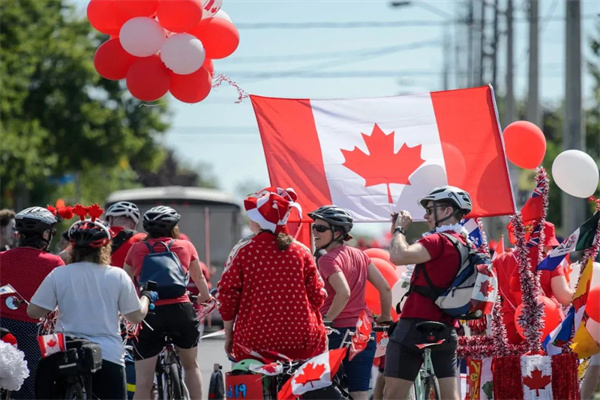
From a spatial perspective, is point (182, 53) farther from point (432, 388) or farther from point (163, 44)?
point (432, 388)

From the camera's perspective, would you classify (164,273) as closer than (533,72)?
Yes

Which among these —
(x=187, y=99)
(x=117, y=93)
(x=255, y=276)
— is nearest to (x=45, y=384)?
(x=255, y=276)

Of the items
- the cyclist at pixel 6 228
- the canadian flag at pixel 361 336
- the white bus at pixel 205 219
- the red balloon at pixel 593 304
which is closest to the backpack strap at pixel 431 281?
the canadian flag at pixel 361 336

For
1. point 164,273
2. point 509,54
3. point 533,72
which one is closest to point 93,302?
point 164,273

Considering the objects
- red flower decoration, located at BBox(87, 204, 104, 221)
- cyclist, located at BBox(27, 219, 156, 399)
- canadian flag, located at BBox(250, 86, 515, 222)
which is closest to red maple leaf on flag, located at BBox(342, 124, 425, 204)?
canadian flag, located at BBox(250, 86, 515, 222)

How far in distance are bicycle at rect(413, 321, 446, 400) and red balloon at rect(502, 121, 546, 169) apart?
2580 millimetres

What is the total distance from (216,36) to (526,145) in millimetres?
2925

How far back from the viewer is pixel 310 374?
7102mm

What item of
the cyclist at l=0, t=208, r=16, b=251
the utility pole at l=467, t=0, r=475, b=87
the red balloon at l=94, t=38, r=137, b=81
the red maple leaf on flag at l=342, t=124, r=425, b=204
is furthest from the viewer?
the utility pole at l=467, t=0, r=475, b=87

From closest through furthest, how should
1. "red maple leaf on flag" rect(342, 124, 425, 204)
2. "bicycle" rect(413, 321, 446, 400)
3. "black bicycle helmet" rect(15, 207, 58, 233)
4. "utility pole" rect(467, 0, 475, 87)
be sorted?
1. "bicycle" rect(413, 321, 446, 400)
2. "black bicycle helmet" rect(15, 207, 58, 233)
3. "red maple leaf on flag" rect(342, 124, 425, 204)
4. "utility pole" rect(467, 0, 475, 87)

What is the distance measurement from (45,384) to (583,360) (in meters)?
4.79

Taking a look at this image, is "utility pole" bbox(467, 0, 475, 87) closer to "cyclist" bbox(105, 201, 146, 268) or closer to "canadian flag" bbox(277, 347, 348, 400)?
"cyclist" bbox(105, 201, 146, 268)

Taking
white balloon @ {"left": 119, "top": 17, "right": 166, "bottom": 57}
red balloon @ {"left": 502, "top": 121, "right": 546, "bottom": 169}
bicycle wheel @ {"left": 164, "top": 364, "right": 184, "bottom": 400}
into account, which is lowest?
bicycle wheel @ {"left": 164, "top": 364, "right": 184, "bottom": 400}

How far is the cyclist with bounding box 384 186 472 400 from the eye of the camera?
25.7 feet
